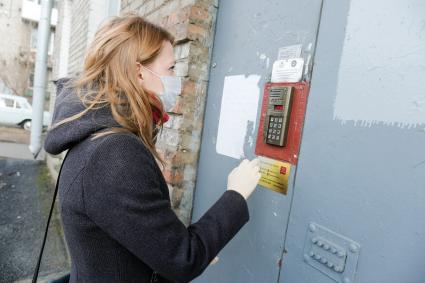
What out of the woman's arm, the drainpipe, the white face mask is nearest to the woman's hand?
the woman's arm

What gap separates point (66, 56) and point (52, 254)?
15.2 ft

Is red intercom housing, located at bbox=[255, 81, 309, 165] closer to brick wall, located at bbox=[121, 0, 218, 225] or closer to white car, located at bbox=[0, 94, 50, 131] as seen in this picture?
brick wall, located at bbox=[121, 0, 218, 225]

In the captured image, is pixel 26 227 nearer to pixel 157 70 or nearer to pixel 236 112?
pixel 236 112

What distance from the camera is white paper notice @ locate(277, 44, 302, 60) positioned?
45.7 inches

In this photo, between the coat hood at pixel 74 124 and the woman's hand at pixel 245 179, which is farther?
the woman's hand at pixel 245 179

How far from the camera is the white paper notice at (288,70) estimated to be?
1137mm

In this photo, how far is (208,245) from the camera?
0.91 meters

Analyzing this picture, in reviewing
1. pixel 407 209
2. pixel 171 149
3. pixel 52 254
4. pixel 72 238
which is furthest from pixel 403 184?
pixel 52 254

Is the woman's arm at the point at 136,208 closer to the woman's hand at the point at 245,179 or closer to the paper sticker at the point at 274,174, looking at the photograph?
the woman's hand at the point at 245,179

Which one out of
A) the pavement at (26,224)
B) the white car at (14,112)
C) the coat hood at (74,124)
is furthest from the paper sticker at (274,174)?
the white car at (14,112)

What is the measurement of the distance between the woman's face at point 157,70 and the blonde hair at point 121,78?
35 millimetres

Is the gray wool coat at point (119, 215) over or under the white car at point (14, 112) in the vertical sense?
over

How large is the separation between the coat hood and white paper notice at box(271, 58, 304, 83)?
669 millimetres

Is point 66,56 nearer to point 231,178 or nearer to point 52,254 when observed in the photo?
point 52,254
